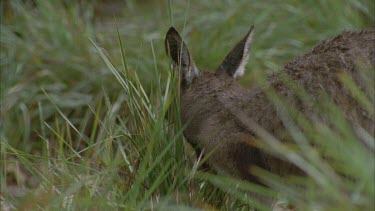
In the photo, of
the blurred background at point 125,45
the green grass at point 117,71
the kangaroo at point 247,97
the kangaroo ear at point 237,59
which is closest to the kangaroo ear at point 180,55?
the kangaroo at point 247,97

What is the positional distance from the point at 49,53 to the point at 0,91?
67 centimetres

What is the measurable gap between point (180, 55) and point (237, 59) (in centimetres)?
61

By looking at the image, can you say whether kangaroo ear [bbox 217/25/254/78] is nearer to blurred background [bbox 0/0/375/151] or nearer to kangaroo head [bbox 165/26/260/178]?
kangaroo head [bbox 165/26/260/178]

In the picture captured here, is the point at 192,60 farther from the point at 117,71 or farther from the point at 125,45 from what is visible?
the point at 125,45

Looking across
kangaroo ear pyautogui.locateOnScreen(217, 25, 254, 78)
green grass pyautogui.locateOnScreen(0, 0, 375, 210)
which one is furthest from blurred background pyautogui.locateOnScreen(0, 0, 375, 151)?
kangaroo ear pyautogui.locateOnScreen(217, 25, 254, 78)

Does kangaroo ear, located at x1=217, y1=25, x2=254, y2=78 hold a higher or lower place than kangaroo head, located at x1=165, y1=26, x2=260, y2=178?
higher

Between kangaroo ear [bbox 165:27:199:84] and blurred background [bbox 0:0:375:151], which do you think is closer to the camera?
kangaroo ear [bbox 165:27:199:84]

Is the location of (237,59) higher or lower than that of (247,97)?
higher

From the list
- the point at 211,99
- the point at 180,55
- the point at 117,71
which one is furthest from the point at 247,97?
the point at 117,71

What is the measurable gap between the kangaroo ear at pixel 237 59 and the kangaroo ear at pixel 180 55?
219 mm

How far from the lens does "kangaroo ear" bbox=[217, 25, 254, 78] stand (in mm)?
4746

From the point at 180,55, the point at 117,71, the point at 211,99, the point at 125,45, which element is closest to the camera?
the point at 180,55

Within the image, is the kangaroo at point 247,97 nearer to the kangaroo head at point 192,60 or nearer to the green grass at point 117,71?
the kangaroo head at point 192,60

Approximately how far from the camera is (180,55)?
4281mm
